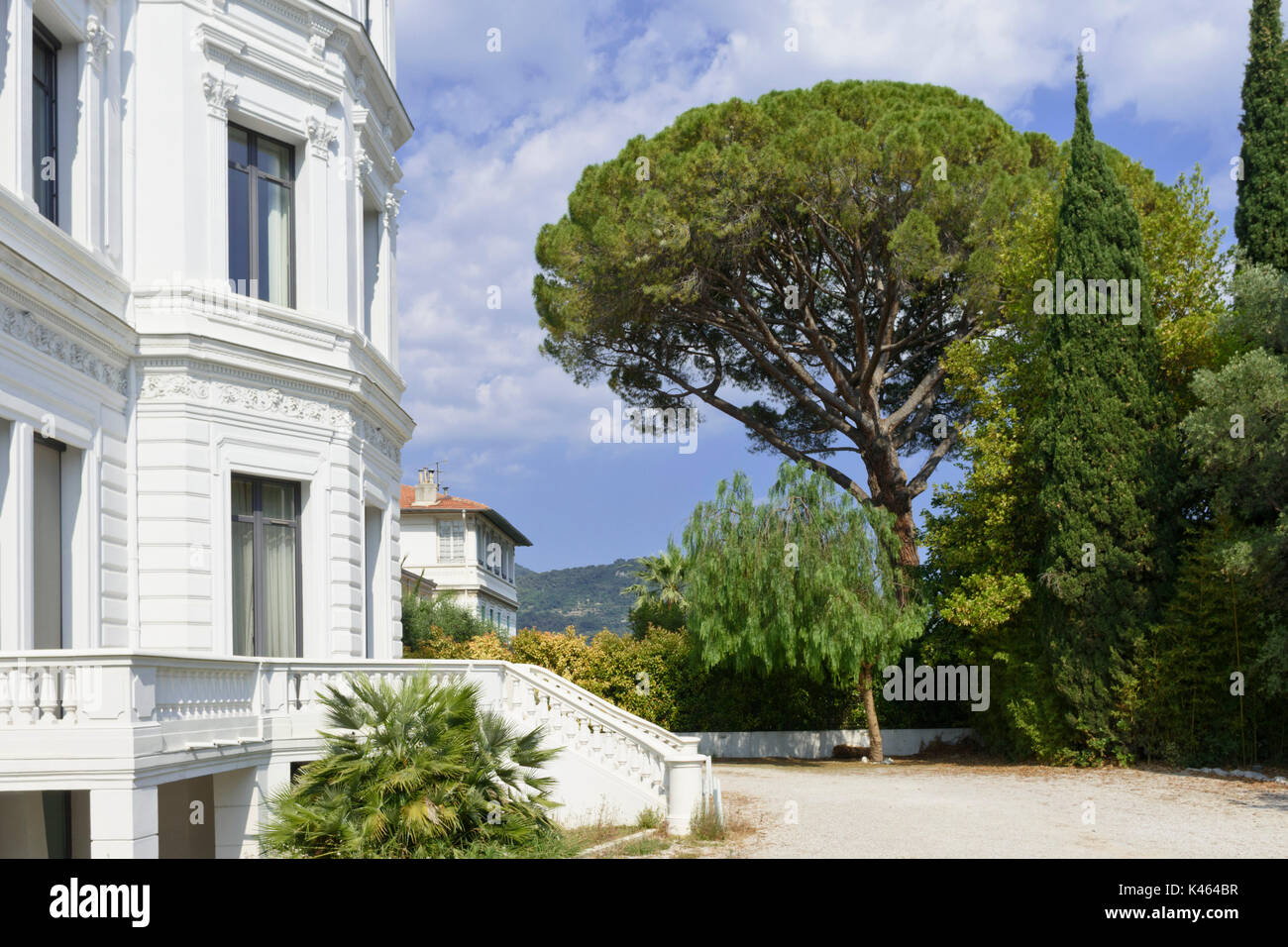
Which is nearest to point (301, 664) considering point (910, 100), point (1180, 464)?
point (1180, 464)

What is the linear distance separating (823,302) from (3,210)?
71.1ft

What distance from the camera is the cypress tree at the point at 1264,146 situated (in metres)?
20.5

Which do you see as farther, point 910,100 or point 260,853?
point 910,100

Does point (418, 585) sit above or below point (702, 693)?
above

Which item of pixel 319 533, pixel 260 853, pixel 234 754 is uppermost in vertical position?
pixel 319 533

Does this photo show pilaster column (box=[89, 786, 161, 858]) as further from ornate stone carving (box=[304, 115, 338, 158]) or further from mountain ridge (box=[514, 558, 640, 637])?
mountain ridge (box=[514, 558, 640, 637])

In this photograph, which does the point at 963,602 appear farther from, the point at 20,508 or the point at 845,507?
the point at 20,508

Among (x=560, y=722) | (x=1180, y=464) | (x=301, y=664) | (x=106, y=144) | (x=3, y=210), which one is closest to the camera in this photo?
(x=3, y=210)

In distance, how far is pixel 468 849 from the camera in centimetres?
1076

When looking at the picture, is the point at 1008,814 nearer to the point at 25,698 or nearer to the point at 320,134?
the point at 25,698

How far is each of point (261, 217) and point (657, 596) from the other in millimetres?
31621

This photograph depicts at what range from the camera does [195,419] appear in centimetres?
1485

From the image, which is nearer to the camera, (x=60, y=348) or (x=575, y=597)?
(x=60, y=348)

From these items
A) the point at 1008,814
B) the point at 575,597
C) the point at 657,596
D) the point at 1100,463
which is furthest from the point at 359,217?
the point at 575,597
